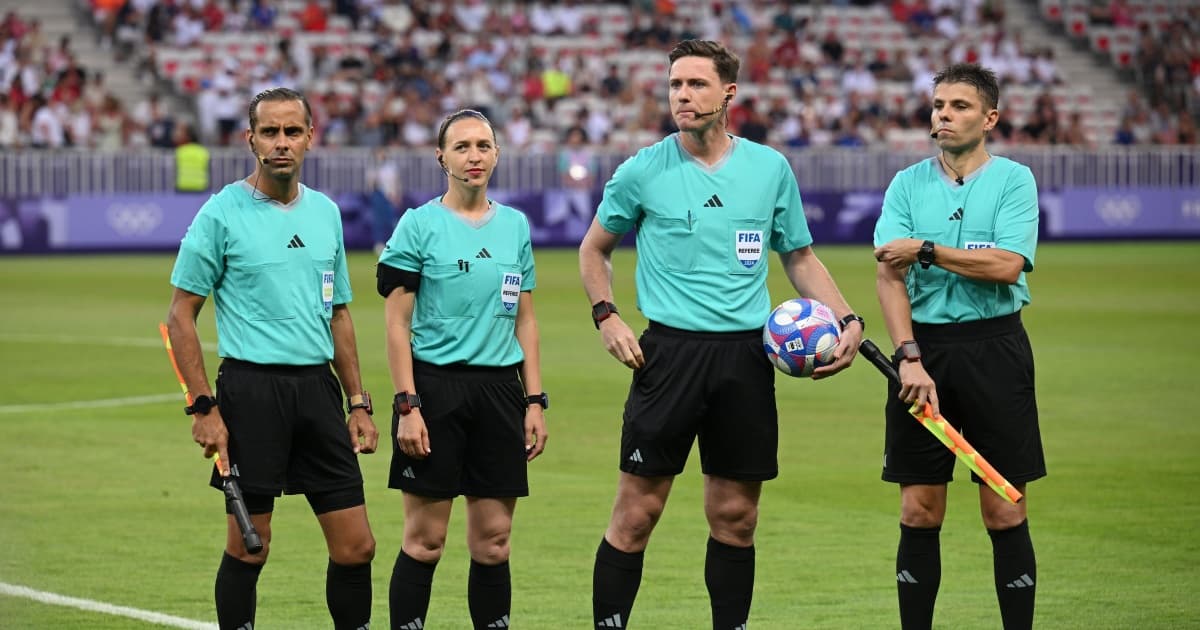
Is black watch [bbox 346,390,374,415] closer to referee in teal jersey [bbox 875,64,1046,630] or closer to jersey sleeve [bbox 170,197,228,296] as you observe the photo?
jersey sleeve [bbox 170,197,228,296]

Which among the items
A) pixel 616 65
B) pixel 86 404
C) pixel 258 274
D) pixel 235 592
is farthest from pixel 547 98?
pixel 235 592

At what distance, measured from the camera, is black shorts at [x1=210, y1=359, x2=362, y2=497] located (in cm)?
637

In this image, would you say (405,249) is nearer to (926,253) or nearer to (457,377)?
(457,377)

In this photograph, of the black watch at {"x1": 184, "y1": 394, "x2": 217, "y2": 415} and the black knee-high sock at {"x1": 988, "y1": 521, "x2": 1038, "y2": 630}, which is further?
the black knee-high sock at {"x1": 988, "y1": 521, "x2": 1038, "y2": 630}

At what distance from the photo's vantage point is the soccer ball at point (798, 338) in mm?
6609

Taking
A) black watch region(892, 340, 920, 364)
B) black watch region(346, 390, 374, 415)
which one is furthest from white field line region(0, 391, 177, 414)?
black watch region(892, 340, 920, 364)

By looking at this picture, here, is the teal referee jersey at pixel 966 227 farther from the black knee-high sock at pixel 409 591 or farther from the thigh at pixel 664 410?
the black knee-high sock at pixel 409 591

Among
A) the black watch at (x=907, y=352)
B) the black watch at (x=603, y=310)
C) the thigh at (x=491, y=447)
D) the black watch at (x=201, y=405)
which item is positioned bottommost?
the thigh at (x=491, y=447)

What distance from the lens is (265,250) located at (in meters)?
6.38

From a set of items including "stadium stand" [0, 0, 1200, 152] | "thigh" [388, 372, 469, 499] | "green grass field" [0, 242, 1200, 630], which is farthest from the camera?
"stadium stand" [0, 0, 1200, 152]

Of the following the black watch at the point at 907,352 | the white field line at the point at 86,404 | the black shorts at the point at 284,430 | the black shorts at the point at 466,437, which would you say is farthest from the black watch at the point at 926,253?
the white field line at the point at 86,404

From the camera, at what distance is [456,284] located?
6.68m

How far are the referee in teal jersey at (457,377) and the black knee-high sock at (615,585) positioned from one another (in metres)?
0.36

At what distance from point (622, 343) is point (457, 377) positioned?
0.63 meters
